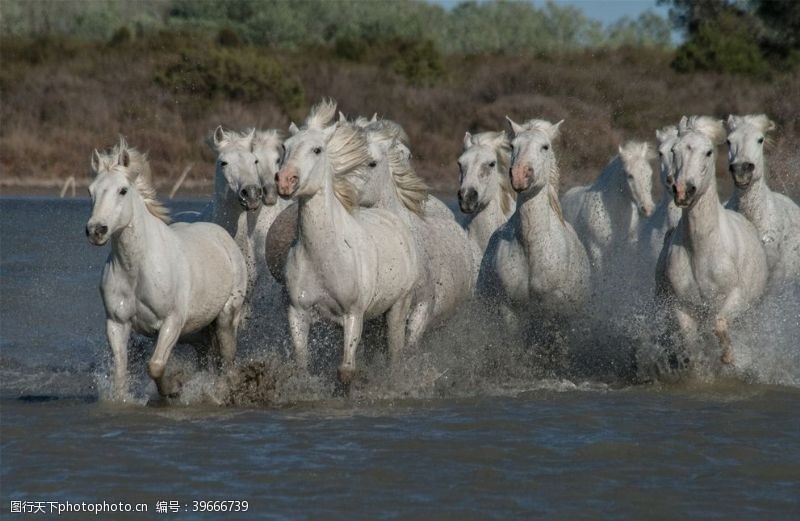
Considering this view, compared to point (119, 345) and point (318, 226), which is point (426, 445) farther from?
point (119, 345)

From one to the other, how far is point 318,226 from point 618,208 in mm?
3922

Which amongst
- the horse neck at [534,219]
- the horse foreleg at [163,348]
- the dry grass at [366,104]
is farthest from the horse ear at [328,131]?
the dry grass at [366,104]

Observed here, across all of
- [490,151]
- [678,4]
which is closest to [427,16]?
[678,4]

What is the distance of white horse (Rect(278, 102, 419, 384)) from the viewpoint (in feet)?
30.0

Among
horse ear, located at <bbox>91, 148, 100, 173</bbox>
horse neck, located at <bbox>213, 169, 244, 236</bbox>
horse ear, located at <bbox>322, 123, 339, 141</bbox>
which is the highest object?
horse ear, located at <bbox>322, 123, 339, 141</bbox>

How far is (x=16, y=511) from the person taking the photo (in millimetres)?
7234

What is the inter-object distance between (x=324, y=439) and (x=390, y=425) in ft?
1.86

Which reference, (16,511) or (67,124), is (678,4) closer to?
(67,124)

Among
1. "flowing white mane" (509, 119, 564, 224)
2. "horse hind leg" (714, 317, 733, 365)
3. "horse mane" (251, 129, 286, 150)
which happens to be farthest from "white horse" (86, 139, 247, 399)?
"horse hind leg" (714, 317, 733, 365)

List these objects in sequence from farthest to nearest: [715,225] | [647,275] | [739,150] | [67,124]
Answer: [67,124]
[647,275]
[739,150]
[715,225]

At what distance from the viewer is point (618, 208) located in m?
12.5

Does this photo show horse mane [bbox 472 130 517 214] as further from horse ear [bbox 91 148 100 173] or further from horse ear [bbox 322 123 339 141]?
horse ear [bbox 91 148 100 173]

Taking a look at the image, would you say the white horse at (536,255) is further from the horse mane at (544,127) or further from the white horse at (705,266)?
A: the white horse at (705,266)

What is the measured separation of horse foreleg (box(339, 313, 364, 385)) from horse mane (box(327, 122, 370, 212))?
0.72m
